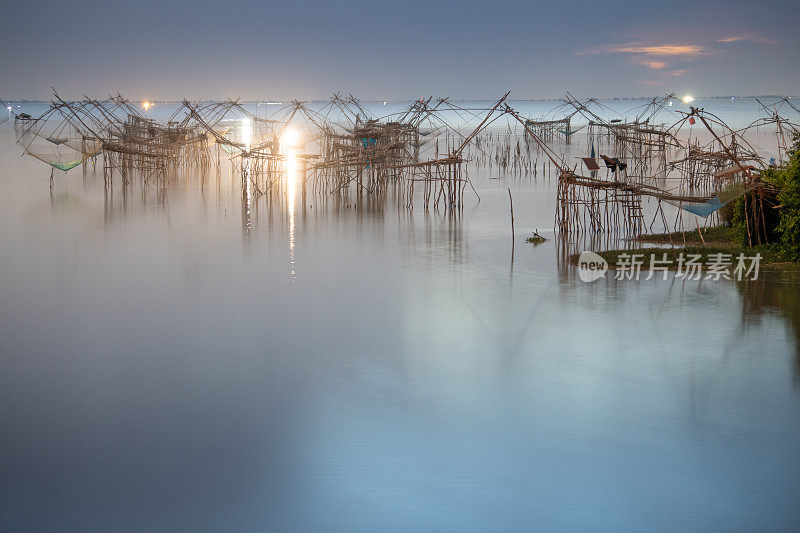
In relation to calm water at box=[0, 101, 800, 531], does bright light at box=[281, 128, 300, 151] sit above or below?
above

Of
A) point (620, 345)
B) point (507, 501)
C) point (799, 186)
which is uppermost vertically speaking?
point (799, 186)

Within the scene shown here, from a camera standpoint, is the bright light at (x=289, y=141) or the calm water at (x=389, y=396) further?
the bright light at (x=289, y=141)

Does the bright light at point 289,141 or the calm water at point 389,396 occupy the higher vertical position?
the bright light at point 289,141

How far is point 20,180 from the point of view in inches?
971

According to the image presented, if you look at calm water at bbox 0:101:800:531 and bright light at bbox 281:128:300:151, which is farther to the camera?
bright light at bbox 281:128:300:151

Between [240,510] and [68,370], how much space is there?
10.7 feet

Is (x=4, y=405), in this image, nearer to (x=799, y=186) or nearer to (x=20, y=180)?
(x=799, y=186)

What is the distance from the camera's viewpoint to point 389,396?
6.79 meters

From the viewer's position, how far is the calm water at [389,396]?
503 centimetres

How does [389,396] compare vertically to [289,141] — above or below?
below

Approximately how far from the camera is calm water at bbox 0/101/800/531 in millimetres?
5031

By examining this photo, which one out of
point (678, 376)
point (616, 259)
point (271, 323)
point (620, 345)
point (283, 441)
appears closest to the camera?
point (283, 441)

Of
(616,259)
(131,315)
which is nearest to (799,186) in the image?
(616,259)

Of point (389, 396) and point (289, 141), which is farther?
point (289, 141)
